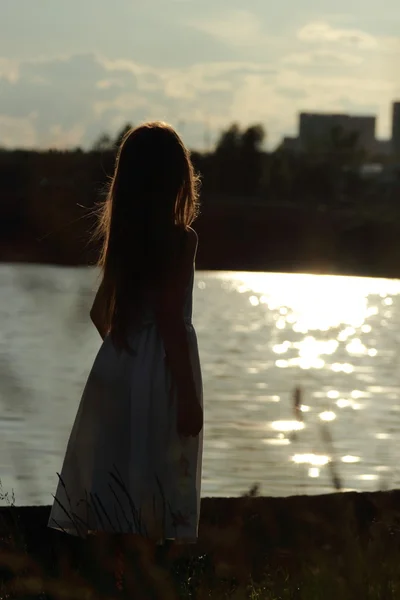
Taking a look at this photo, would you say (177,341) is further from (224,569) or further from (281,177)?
(281,177)

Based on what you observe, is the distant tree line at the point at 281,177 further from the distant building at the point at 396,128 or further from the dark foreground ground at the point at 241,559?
the dark foreground ground at the point at 241,559

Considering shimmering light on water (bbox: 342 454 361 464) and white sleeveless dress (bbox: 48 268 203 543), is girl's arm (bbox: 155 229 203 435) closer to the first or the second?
white sleeveless dress (bbox: 48 268 203 543)

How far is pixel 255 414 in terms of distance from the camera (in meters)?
19.4

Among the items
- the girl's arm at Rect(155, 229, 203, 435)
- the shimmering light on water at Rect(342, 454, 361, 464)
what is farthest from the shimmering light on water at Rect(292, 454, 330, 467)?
the girl's arm at Rect(155, 229, 203, 435)

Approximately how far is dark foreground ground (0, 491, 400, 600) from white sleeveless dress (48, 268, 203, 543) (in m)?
0.15

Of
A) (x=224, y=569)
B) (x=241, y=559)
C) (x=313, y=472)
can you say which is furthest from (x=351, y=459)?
(x=224, y=569)

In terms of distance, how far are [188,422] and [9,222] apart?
65.6 metres

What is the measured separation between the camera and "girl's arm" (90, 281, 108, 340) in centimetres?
468

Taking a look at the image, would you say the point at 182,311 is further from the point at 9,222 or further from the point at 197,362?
the point at 9,222

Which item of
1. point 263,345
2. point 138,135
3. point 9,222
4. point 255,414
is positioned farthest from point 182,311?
point 9,222

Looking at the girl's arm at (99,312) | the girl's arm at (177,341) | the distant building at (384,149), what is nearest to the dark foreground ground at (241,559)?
the girl's arm at (177,341)

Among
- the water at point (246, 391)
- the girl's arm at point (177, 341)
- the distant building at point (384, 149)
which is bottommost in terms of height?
the water at point (246, 391)

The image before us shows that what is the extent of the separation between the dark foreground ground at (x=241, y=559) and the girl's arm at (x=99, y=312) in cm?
71

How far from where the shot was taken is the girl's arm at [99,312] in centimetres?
468
